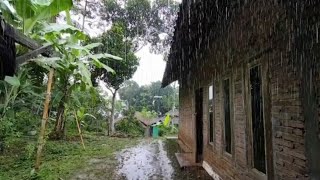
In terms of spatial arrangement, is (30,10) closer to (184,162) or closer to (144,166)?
(144,166)

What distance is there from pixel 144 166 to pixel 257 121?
4753 mm

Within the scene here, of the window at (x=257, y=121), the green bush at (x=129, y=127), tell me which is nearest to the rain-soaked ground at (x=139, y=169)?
the window at (x=257, y=121)

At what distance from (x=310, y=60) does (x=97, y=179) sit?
5.25 meters

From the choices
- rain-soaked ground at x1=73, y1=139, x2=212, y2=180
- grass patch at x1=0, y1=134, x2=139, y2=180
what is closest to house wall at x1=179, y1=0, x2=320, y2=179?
rain-soaked ground at x1=73, y1=139, x2=212, y2=180

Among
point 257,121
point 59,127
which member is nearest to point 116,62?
point 59,127

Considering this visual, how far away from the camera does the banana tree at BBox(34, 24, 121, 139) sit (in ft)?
19.6

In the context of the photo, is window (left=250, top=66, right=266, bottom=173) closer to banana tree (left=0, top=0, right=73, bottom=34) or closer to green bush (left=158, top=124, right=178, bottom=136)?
banana tree (left=0, top=0, right=73, bottom=34)

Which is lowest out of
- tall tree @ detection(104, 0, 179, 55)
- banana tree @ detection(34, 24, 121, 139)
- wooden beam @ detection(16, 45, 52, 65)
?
wooden beam @ detection(16, 45, 52, 65)

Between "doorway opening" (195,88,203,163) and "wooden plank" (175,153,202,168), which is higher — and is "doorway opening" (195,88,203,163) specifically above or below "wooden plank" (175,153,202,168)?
above

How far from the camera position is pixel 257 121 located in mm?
3988

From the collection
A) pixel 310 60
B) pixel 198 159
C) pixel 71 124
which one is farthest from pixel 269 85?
pixel 71 124

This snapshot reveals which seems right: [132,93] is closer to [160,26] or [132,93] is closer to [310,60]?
[160,26]

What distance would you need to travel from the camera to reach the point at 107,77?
18.3 m

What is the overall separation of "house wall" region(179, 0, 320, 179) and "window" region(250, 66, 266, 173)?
10cm
